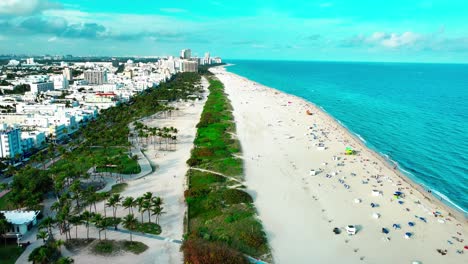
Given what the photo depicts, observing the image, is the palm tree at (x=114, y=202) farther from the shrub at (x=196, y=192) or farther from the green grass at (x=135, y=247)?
the shrub at (x=196, y=192)

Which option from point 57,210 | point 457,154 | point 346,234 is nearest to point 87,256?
point 57,210

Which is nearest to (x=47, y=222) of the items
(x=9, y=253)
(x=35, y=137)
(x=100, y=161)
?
(x=9, y=253)

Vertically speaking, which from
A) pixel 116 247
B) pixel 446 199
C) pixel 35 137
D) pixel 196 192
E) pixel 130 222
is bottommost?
Result: pixel 446 199

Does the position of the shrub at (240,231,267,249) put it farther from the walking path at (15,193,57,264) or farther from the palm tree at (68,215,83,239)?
the walking path at (15,193,57,264)

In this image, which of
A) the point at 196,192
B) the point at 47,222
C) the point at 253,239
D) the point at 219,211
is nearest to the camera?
the point at 47,222

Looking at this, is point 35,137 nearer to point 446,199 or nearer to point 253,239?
point 253,239

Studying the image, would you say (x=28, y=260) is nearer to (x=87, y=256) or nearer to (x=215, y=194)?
(x=87, y=256)
